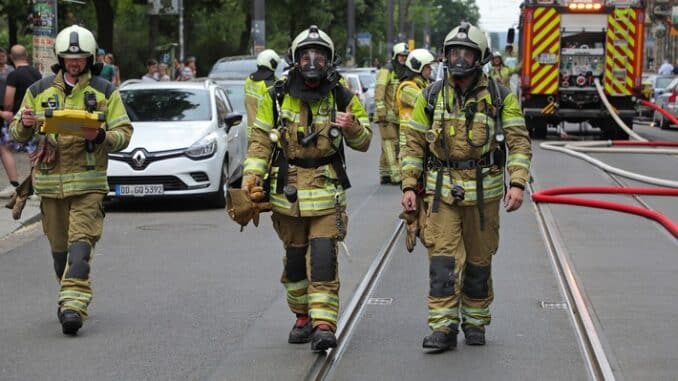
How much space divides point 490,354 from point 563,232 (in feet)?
18.3

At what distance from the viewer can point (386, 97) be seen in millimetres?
17625

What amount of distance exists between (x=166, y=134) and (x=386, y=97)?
11.7 ft

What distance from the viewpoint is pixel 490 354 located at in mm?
7457

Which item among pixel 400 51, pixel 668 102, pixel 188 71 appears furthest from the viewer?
pixel 188 71

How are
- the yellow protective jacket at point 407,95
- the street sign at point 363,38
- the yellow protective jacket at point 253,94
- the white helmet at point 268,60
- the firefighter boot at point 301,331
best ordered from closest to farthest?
the firefighter boot at point 301,331 < the yellow protective jacket at point 253,94 < the white helmet at point 268,60 < the yellow protective jacket at point 407,95 < the street sign at point 363,38

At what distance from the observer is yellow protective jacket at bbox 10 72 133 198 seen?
26.9 ft

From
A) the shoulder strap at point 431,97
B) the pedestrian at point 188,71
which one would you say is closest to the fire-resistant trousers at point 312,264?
the shoulder strap at point 431,97

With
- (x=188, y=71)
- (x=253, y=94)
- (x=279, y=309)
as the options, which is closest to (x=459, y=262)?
(x=279, y=309)

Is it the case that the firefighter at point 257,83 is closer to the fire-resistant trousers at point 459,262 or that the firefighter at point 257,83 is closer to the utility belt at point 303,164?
the utility belt at point 303,164

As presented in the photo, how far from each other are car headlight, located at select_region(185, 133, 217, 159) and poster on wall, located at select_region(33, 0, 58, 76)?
2.53 m

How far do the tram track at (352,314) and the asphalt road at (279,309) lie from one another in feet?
0.19

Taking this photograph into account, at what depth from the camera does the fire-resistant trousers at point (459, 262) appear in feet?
24.3

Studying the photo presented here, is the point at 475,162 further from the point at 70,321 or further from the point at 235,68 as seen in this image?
the point at 235,68

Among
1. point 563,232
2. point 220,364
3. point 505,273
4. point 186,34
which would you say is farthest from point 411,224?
point 186,34
